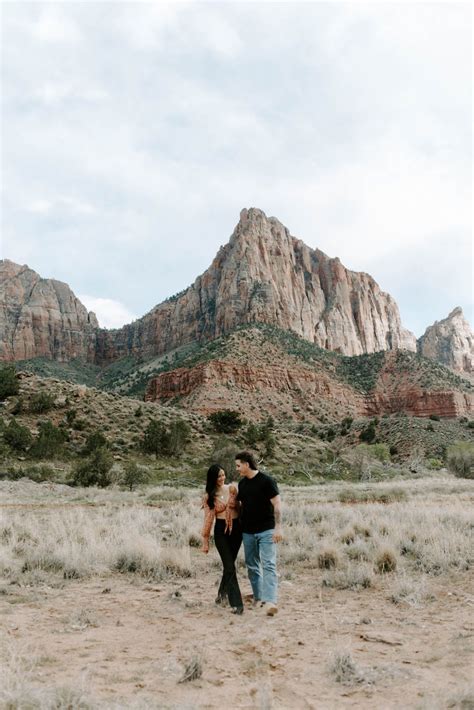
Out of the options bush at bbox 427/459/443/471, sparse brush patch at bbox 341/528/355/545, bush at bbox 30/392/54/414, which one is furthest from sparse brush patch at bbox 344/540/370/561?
bush at bbox 427/459/443/471

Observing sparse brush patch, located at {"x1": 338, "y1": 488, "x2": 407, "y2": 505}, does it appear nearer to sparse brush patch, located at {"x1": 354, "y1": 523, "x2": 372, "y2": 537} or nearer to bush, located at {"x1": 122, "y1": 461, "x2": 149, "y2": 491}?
sparse brush patch, located at {"x1": 354, "y1": 523, "x2": 372, "y2": 537}

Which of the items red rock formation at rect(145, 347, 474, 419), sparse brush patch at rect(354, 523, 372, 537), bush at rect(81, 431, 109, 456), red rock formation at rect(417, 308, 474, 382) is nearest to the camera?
sparse brush patch at rect(354, 523, 372, 537)

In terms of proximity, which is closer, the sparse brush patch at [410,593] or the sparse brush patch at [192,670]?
the sparse brush patch at [192,670]

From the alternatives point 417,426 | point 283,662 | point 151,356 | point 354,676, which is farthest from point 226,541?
point 151,356

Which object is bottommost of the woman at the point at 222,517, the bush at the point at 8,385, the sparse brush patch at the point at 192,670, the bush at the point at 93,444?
the sparse brush patch at the point at 192,670

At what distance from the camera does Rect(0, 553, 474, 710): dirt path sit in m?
4.23

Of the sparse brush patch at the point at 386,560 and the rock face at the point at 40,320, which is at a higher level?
the rock face at the point at 40,320

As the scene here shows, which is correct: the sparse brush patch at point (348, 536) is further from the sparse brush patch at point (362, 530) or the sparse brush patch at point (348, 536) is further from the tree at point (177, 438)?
the tree at point (177, 438)

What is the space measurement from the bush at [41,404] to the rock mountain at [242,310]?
239 ft

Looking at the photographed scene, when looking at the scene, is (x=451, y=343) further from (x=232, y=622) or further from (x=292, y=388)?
(x=232, y=622)

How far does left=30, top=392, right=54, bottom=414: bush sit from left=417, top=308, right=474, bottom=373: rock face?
151603 millimetres

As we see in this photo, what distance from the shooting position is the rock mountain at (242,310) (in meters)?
123

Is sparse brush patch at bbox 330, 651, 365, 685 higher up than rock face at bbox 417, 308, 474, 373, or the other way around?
rock face at bbox 417, 308, 474, 373

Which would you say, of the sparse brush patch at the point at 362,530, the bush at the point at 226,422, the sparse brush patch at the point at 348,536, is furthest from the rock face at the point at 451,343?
the sparse brush patch at the point at 348,536
